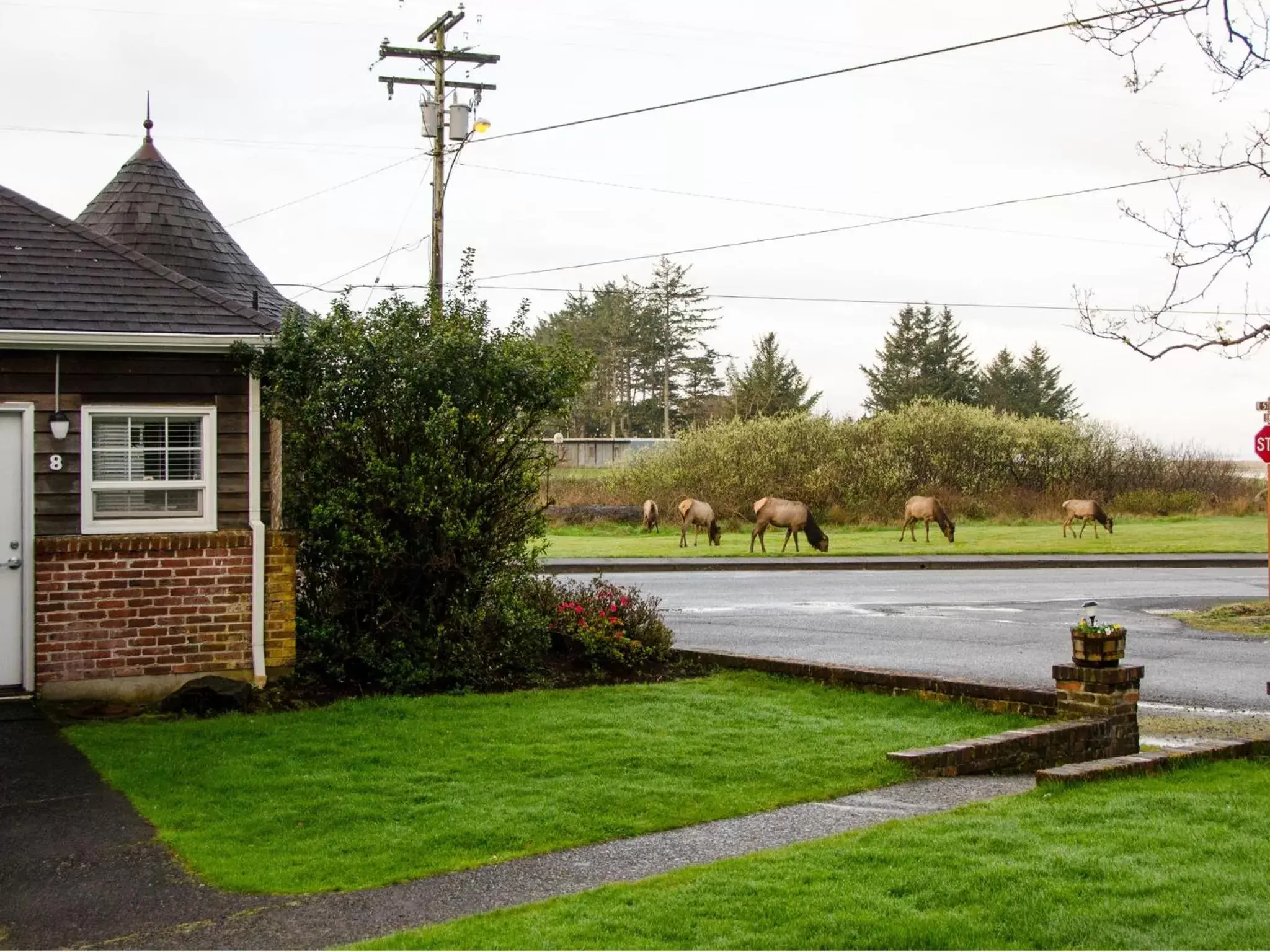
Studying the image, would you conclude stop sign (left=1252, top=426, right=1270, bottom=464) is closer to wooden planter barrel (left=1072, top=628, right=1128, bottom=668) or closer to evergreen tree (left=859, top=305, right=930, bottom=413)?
wooden planter barrel (left=1072, top=628, right=1128, bottom=668)

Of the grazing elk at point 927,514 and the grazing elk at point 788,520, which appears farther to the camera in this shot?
the grazing elk at point 927,514

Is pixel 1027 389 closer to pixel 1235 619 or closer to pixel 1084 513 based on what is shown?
pixel 1084 513

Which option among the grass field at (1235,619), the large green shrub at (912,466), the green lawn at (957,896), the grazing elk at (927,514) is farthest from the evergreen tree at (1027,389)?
the green lawn at (957,896)

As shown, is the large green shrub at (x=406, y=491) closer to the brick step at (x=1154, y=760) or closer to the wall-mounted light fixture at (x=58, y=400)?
the wall-mounted light fixture at (x=58, y=400)

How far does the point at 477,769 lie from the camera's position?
8375 mm

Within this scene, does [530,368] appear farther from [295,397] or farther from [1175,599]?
[1175,599]

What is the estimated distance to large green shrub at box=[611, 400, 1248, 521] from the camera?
41.4m

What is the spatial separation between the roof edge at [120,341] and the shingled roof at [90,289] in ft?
0.20

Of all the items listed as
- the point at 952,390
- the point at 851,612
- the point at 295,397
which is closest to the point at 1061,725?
the point at 295,397

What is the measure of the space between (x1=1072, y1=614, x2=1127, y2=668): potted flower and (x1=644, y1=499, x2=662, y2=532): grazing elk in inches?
1106

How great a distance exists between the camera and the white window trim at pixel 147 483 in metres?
10.8

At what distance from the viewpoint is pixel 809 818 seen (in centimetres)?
726

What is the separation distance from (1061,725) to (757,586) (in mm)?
14163

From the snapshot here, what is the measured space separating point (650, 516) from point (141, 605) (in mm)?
27466
